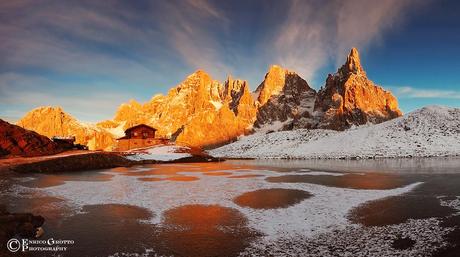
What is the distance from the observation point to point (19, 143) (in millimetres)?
53375

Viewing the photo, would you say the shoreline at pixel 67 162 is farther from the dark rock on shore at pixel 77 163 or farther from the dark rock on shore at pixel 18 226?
the dark rock on shore at pixel 18 226

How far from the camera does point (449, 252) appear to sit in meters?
10.2

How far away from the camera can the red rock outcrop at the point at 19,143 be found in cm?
5172

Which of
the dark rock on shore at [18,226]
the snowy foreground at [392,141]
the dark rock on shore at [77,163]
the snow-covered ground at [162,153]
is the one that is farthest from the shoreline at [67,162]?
the snowy foreground at [392,141]

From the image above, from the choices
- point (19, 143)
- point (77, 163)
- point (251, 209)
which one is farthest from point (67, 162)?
point (251, 209)

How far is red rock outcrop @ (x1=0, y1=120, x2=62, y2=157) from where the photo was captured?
5172 cm

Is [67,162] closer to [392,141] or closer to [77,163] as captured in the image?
[77,163]

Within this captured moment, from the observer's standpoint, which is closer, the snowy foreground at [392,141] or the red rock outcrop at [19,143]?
the red rock outcrop at [19,143]

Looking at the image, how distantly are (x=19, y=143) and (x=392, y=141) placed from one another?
81.9 meters

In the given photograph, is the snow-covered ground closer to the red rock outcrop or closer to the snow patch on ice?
the red rock outcrop

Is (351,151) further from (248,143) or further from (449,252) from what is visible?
(449,252)

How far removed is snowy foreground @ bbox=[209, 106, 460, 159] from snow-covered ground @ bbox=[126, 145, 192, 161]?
27.9 meters

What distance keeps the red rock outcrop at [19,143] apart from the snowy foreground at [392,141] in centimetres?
5709

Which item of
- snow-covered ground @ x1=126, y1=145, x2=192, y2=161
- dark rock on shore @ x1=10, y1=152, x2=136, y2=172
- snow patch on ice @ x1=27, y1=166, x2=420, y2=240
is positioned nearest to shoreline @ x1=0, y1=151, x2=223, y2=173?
dark rock on shore @ x1=10, y1=152, x2=136, y2=172
